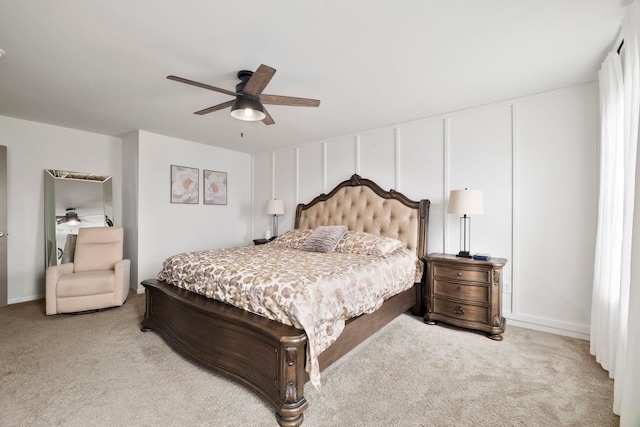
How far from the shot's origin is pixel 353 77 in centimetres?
272

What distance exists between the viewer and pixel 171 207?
4.85 m

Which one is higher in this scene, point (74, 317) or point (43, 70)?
point (43, 70)

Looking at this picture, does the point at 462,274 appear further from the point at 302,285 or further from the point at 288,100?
the point at 288,100

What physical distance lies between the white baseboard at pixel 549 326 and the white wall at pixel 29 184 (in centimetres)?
630

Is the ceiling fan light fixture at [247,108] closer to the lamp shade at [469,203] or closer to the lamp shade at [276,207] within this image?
the lamp shade at [469,203]

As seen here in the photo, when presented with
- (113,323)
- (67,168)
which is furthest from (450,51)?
(67,168)

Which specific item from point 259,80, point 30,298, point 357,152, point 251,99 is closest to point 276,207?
point 357,152

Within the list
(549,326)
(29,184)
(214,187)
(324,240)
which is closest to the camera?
(549,326)

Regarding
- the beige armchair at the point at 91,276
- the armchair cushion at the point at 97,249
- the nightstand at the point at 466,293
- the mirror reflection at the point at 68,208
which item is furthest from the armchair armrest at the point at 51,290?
the nightstand at the point at 466,293

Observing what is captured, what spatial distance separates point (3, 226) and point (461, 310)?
586 centimetres

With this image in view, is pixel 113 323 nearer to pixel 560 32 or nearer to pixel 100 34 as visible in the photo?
pixel 100 34

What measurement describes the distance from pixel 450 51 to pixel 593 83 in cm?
174

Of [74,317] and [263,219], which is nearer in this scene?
[74,317]

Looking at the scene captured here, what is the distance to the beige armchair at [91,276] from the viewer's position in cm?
337
